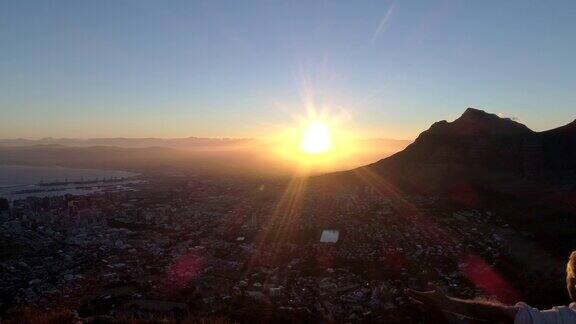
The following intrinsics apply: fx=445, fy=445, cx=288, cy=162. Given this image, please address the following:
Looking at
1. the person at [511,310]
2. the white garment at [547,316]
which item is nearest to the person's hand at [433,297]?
the person at [511,310]

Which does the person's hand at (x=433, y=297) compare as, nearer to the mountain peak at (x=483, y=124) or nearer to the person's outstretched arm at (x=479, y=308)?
the person's outstretched arm at (x=479, y=308)

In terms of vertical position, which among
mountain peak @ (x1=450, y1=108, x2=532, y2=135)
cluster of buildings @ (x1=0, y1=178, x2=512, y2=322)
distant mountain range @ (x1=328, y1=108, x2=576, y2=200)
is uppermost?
mountain peak @ (x1=450, y1=108, x2=532, y2=135)

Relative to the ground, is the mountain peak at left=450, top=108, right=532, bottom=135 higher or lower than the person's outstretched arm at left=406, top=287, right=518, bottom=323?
higher

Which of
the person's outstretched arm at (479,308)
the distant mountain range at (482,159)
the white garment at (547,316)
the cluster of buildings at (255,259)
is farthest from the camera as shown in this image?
the distant mountain range at (482,159)

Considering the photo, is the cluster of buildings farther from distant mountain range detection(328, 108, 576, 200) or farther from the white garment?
the white garment

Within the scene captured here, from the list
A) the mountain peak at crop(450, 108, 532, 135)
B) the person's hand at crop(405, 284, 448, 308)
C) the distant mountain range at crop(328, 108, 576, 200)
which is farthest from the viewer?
the mountain peak at crop(450, 108, 532, 135)

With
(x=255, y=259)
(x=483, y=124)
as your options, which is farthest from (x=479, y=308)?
(x=483, y=124)

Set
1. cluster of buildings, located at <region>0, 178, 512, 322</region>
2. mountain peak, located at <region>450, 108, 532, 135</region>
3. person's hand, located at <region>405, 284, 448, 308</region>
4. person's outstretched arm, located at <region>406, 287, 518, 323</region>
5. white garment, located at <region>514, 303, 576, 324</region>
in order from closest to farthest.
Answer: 1. white garment, located at <region>514, 303, 576, 324</region>
2. person's outstretched arm, located at <region>406, 287, 518, 323</region>
3. person's hand, located at <region>405, 284, 448, 308</region>
4. cluster of buildings, located at <region>0, 178, 512, 322</region>
5. mountain peak, located at <region>450, 108, 532, 135</region>

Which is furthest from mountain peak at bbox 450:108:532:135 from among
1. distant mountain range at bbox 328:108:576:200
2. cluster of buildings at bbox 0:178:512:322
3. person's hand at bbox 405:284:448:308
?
person's hand at bbox 405:284:448:308
